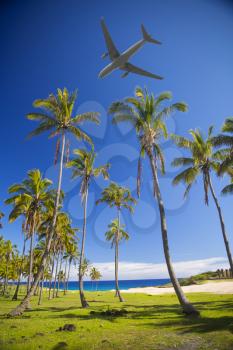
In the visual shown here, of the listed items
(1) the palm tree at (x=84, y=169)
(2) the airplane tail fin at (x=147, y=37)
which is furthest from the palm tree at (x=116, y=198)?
(2) the airplane tail fin at (x=147, y=37)

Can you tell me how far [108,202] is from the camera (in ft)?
110

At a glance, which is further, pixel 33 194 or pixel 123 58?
pixel 33 194

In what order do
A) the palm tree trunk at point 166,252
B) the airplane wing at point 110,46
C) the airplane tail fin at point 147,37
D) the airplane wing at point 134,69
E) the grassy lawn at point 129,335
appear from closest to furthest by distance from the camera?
1. the grassy lawn at point 129,335
2. the palm tree trunk at point 166,252
3. the airplane tail fin at point 147,37
4. the airplane wing at point 110,46
5. the airplane wing at point 134,69

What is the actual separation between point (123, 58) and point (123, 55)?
0.91 feet

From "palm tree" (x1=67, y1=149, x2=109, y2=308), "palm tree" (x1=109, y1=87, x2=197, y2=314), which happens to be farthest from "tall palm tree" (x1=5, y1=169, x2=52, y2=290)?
"palm tree" (x1=109, y1=87, x2=197, y2=314)

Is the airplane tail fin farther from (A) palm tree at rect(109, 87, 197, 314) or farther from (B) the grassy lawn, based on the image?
(B) the grassy lawn

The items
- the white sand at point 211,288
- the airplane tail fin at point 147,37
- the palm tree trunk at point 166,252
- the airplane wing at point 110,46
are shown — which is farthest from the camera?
the white sand at point 211,288

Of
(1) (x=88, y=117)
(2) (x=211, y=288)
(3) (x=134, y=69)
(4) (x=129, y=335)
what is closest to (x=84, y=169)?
(1) (x=88, y=117)

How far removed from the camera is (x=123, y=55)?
1623cm

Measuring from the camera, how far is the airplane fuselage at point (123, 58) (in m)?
15.8

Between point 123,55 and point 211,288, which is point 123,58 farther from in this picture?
point 211,288

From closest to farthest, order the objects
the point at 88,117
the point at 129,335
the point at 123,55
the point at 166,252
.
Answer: the point at 129,335 < the point at 166,252 < the point at 123,55 < the point at 88,117

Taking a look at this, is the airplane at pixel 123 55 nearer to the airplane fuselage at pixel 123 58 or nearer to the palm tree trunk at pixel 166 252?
the airplane fuselage at pixel 123 58

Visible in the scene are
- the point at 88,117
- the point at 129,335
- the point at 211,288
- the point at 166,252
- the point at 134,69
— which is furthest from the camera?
the point at 211,288
